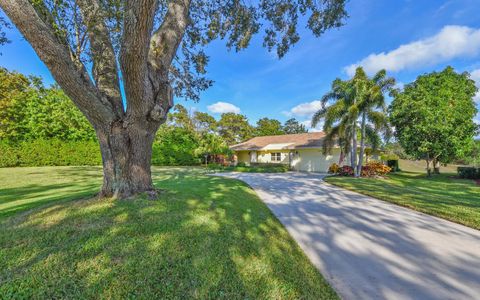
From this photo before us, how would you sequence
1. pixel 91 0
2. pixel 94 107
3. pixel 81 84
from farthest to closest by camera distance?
1. pixel 91 0
2. pixel 94 107
3. pixel 81 84

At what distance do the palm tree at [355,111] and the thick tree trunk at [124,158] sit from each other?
558 inches

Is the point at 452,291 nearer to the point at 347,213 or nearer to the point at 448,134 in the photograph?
the point at 347,213

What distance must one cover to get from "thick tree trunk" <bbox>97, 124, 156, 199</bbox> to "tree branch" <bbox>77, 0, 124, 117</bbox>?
490 millimetres

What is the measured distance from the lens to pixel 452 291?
2.36 m

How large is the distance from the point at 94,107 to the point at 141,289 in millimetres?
3330

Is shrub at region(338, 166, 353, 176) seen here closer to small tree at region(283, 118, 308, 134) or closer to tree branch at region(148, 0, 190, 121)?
tree branch at region(148, 0, 190, 121)

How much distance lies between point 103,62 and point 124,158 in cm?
232

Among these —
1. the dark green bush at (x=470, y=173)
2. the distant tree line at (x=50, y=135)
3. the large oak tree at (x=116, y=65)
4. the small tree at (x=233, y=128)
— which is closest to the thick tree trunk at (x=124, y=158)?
the large oak tree at (x=116, y=65)

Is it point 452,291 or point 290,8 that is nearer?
point 452,291

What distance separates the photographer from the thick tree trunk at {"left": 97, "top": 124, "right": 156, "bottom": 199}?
426cm

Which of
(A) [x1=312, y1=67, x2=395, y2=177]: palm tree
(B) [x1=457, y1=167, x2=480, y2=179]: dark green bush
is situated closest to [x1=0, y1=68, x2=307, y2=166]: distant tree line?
(A) [x1=312, y1=67, x2=395, y2=177]: palm tree

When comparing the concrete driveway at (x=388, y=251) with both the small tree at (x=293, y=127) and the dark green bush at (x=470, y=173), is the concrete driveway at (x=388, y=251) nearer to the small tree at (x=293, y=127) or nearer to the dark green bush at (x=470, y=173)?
the dark green bush at (x=470, y=173)

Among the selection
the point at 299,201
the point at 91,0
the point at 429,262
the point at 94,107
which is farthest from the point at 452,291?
the point at 91,0

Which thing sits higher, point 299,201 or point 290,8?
point 290,8
